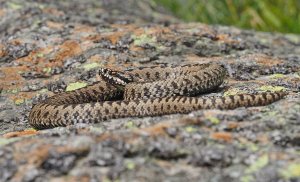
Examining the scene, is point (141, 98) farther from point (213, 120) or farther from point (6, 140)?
point (6, 140)

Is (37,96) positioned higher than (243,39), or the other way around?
(243,39)

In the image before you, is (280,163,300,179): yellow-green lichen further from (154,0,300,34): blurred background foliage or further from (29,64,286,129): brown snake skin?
(154,0,300,34): blurred background foliage

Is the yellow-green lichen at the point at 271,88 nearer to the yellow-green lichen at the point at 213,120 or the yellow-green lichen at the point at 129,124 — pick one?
the yellow-green lichen at the point at 213,120

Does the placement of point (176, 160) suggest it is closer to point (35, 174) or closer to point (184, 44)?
point (35, 174)

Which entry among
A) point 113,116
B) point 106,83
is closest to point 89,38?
point 106,83

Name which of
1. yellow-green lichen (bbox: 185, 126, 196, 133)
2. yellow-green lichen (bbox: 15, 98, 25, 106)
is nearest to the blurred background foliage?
yellow-green lichen (bbox: 15, 98, 25, 106)

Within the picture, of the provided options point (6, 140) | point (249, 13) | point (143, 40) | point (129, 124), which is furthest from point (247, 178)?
point (249, 13)

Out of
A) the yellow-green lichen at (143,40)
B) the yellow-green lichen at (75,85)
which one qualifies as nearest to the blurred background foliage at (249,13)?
the yellow-green lichen at (143,40)
